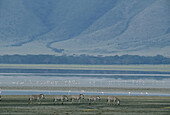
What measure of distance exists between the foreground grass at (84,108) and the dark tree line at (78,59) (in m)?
110

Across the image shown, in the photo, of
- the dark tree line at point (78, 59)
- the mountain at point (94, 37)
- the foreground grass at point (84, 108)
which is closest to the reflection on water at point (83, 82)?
the foreground grass at point (84, 108)

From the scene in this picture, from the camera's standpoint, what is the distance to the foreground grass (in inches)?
1929

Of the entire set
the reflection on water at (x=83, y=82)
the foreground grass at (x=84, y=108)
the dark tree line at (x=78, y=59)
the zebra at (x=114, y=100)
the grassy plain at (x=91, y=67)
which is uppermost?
the dark tree line at (x=78, y=59)

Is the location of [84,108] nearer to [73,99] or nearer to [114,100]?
[114,100]

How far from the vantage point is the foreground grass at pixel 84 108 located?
49.0m

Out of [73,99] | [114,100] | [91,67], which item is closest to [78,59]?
[91,67]

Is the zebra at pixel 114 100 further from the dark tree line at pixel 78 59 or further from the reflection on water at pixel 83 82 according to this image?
the dark tree line at pixel 78 59

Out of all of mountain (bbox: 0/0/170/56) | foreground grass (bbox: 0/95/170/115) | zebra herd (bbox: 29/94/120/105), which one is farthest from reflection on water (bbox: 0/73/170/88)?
mountain (bbox: 0/0/170/56)

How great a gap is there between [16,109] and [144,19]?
14984cm

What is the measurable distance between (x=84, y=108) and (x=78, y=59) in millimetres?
121382

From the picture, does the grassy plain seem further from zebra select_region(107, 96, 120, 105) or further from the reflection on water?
zebra select_region(107, 96, 120, 105)

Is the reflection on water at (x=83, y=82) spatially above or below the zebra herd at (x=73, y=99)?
above

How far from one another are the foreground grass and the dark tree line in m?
110

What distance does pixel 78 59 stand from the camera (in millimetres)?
174125
